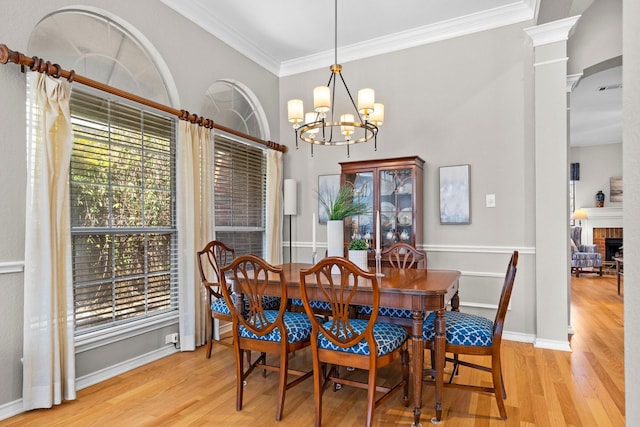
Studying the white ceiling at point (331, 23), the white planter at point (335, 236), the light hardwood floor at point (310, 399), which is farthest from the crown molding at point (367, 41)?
the light hardwood floor at point (310, 399)

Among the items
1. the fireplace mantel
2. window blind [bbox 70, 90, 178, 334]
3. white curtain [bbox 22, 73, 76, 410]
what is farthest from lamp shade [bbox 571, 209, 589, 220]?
white curtain [bbox 22, 73, 76, 410]

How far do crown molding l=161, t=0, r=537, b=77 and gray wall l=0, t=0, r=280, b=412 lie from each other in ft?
0.39

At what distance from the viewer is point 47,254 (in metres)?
2.38

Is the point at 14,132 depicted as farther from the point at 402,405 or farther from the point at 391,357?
the point at 402,405

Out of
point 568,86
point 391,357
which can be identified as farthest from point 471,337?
point 568,86

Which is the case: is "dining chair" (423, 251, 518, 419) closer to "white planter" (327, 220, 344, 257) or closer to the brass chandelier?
"white planter" (327, 220, 344, 257)

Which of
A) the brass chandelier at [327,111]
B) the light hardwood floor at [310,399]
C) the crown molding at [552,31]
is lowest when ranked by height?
the light hardwood floor at [310,399]

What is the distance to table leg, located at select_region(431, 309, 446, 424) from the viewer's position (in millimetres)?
2176

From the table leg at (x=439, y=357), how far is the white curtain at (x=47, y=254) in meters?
2.29

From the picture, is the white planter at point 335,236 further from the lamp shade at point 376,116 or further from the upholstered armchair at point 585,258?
the upholstered armchair at point 585,258

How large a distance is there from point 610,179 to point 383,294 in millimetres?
9467

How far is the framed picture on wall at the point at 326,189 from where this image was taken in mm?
4566

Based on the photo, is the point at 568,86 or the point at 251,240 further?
the point at 251,240

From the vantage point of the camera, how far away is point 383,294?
2203mm
